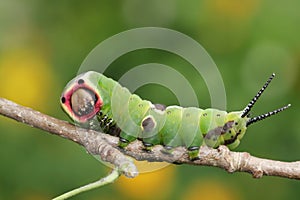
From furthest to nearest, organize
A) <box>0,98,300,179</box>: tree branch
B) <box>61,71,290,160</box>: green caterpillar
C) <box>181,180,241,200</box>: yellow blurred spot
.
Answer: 1. <box>181,180,241,200</box>: yellow blurred spot
2. <box>61,71,290,160</box>: green caterpillar
3. <box>0,98,300,179</box>: tree branch

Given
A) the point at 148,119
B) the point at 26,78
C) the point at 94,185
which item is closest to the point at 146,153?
the point at 148,119

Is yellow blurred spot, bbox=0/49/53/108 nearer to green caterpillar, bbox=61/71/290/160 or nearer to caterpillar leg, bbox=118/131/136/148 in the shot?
green caterpillar, bbox=61/71/290/160

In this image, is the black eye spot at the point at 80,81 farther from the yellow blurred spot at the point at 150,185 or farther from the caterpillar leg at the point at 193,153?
the yellow blurred spot at the point at 150,185

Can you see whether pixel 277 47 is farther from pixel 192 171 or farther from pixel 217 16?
pixel 192 171

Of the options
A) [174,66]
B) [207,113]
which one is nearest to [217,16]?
[174,66]

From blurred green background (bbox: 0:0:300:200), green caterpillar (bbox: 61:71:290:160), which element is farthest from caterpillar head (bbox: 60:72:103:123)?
blurred green background (bbox: 0:0:300:200)
